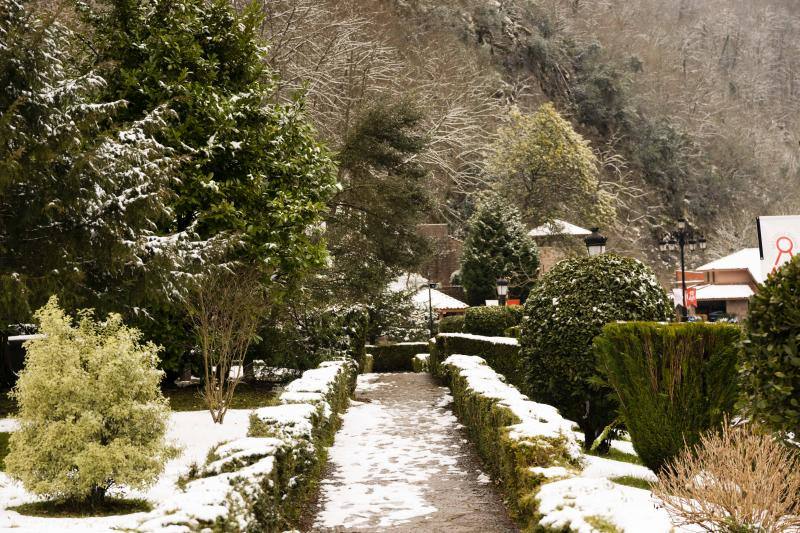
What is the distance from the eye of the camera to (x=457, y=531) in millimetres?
6547

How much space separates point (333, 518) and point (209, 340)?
20.4 ft

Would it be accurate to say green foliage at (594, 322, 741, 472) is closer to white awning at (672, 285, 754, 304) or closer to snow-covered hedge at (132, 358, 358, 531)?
snow-covered hedge at (132, 358, 358, 531)

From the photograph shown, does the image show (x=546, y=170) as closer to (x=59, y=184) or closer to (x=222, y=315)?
(x=222, y=315)

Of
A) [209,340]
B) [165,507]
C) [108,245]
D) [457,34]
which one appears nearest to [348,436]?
[209,340]

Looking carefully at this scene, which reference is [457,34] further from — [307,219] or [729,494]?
[729,494]

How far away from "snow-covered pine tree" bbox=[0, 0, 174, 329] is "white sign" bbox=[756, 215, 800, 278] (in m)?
8.71

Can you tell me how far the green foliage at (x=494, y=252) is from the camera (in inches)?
1566

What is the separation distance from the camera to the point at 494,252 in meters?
40.2

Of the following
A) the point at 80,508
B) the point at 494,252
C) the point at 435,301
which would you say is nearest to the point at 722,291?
the point at 494,252

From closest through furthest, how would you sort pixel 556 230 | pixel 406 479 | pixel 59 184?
1. pixel 406 479
2. pixel 59 184
3. pixel 556 230

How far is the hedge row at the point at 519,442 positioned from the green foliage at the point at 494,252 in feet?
95.3

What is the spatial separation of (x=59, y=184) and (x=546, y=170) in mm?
41152

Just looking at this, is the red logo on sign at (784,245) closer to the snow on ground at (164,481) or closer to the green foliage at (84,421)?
the snow on ground at (164,481)

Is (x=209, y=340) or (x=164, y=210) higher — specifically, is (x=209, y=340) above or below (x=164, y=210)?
below
